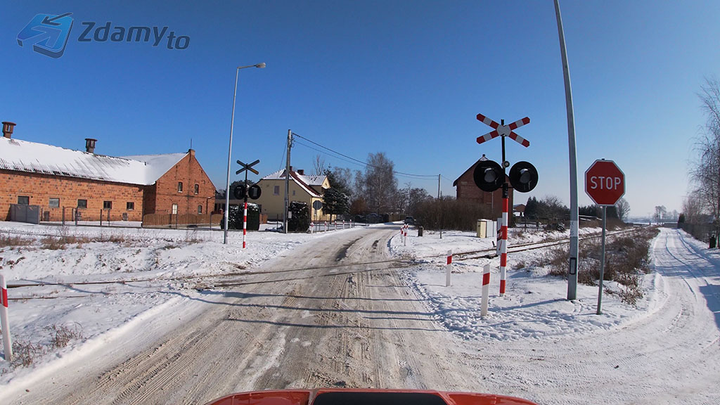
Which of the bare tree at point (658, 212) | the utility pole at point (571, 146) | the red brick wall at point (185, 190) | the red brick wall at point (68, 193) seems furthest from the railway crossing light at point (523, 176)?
the bare tree at point (658, 212)

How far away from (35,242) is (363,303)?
49.4 feet

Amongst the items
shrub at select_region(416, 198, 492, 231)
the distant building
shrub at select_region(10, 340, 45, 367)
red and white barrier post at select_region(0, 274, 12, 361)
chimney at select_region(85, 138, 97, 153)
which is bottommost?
shrub at select_region(10, 340, 45, 367)

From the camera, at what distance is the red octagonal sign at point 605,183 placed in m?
6.44

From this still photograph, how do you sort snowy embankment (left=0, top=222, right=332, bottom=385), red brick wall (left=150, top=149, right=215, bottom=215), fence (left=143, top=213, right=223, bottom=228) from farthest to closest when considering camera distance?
red brick wall (left=150, top=149, right=215, bottom=215) < fence (left=143, top=213, right=223, bottom=228) < snowy embankment (left=0, top=222, right=332, bottom=385)

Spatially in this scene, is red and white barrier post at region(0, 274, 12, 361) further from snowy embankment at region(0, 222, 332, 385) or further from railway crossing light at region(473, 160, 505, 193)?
railway crossing light at region(473, 160, 505, 193)

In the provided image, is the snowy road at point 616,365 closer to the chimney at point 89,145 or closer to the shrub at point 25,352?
the shrub at point 25,352

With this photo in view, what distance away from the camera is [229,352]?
481 centimetres

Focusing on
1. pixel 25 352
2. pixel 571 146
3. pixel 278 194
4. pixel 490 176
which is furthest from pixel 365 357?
pixel 278 194

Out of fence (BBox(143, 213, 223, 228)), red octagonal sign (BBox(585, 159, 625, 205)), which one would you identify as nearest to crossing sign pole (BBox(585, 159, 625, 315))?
red octagonal sign (BBox(585, 159, 625, 205))

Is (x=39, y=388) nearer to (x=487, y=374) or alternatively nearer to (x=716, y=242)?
(x=487, y=374)

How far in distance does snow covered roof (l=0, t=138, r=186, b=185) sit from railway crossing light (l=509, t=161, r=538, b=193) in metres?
39.2

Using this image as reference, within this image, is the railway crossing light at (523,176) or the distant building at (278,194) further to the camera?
the distant building at (278,194)

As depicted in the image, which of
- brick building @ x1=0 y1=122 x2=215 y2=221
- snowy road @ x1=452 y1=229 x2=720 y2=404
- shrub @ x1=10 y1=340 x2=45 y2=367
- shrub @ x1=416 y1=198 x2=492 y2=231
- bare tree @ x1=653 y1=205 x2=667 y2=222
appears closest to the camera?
snowy road @ x1=452 y1=229 x2=720 y2=404

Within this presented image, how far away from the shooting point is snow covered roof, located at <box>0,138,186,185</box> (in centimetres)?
3153
